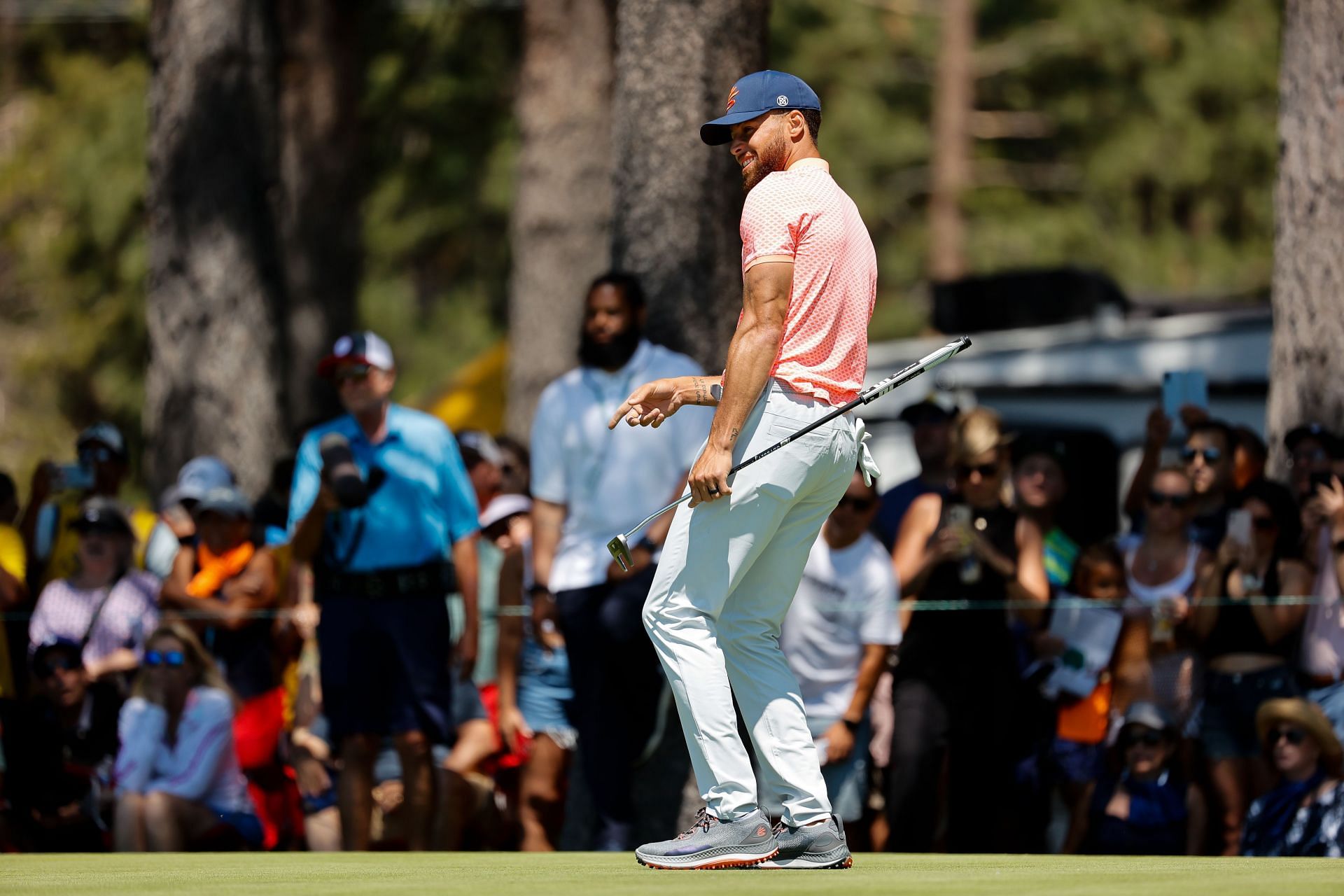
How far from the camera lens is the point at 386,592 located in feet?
27.4

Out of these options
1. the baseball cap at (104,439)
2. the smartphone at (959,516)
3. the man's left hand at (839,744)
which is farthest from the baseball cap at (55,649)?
the smartphone at (959,516)

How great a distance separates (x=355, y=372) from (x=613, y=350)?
1.05m

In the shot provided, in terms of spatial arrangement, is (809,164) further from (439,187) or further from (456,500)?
(439,187)

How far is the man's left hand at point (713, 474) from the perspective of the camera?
5.90 metres

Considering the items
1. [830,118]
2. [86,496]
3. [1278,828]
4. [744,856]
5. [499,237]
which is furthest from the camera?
[830,118]

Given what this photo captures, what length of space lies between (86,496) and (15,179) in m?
16.5

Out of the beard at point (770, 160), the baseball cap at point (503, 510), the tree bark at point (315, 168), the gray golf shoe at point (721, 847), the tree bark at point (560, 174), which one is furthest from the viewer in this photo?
the tree bark at point (315, 168)

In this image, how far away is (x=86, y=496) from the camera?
34.6 feet

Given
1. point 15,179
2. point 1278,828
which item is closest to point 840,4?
point 15,179

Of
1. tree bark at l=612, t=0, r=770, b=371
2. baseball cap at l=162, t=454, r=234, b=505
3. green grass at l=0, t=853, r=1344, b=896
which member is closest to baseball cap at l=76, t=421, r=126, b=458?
baseball cap at l=162, t=454, r=234, b=505

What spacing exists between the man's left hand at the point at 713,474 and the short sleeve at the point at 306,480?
2.75 meters

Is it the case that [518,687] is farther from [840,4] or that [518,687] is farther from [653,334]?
[840,4]

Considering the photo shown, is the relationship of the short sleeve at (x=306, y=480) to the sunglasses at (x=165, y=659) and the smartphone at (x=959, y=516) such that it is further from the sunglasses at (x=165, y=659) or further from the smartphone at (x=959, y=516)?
the smartphone at (x=959, y=516)

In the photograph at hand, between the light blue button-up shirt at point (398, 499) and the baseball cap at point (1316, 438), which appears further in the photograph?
the baseball cap at point (1316, 438)
